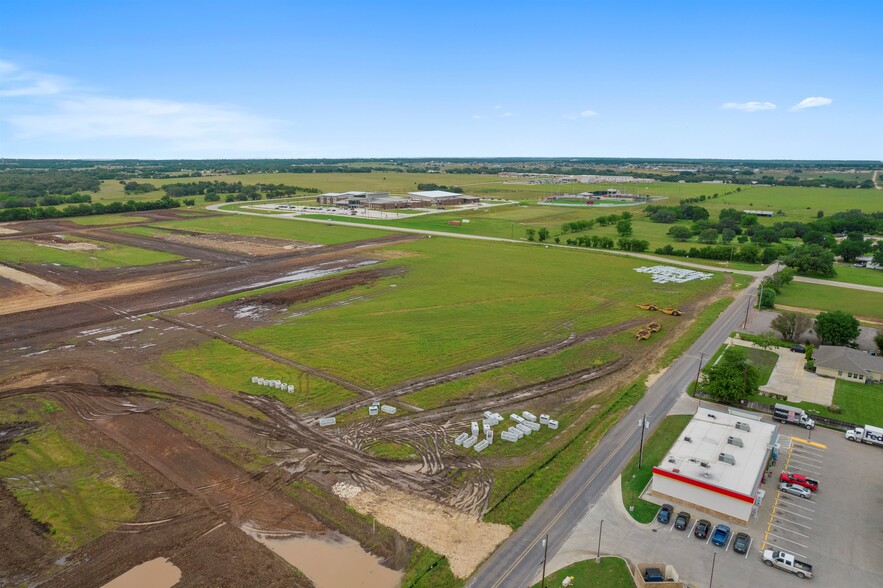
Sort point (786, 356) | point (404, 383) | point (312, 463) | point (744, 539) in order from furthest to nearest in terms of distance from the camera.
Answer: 1. point (786, 356)
2. point (404, 383)
3. point (312, 463)
4. point (744, 539)

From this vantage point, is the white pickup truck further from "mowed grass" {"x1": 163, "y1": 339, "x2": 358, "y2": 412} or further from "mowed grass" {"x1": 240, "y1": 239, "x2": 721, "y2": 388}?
"mowed grass" {"x1": 163, "y1": 339, "x2": 358, "y2": 412}

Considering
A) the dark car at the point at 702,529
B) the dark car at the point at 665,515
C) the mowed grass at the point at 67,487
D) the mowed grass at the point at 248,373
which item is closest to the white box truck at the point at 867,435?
the dark car at the point at 702,529

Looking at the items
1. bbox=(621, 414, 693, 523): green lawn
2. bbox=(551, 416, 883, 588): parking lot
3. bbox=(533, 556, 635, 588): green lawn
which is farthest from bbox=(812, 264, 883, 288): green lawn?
bbox=(533, 556, 635, 588): green lawn

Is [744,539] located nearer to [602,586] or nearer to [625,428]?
[602,586]

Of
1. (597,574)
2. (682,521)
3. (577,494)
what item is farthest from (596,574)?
(682,521)

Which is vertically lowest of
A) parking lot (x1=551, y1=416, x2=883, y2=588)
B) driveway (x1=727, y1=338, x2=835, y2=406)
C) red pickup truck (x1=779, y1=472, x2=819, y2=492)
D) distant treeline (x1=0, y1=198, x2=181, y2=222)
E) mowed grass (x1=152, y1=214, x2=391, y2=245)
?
parking lot (x1=551, y1=416, x2=883, y2=588)

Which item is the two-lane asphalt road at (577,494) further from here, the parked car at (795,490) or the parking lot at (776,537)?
the parked car at (795,490)

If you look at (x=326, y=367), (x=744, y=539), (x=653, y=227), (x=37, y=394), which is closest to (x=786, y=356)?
(x=744, y=539)
